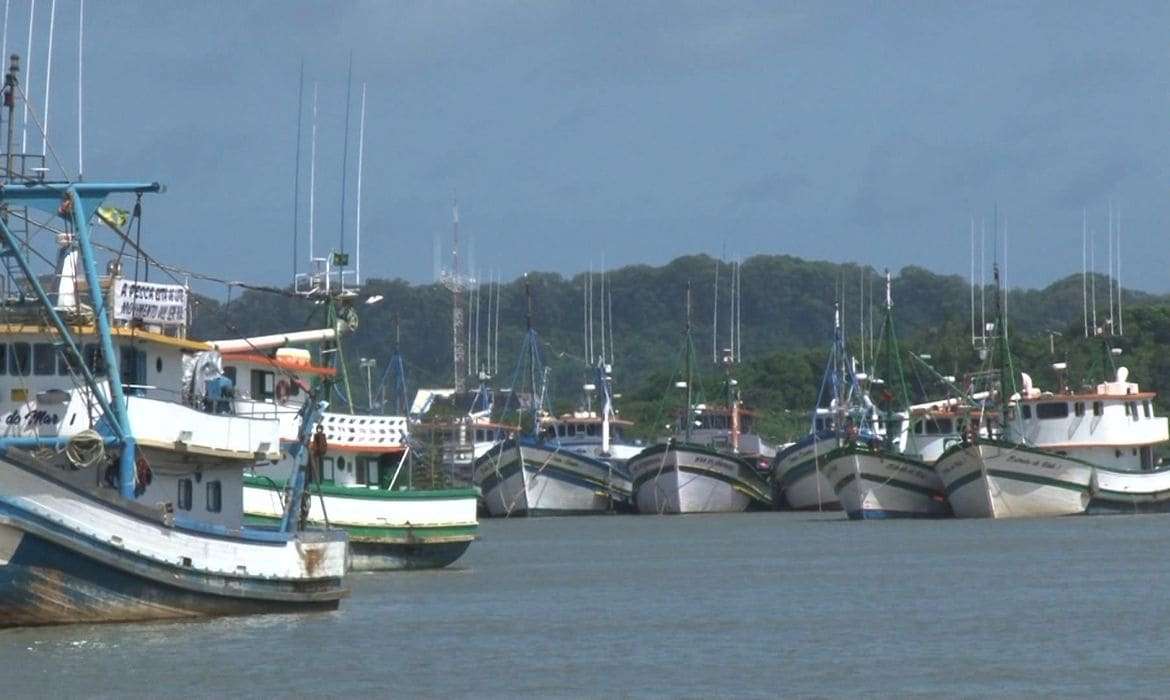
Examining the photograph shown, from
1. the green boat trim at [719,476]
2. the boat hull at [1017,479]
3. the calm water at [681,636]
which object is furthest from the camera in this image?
the green boat trim at [719,476]

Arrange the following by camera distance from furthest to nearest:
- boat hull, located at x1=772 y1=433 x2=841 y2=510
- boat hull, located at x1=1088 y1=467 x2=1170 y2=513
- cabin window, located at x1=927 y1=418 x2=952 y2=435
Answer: boat hull, located at x1=772 y1=433 x2=841 y2=510
cabin window, located at x1=927 y1=418 x2=952 y2=435
boat hull, located at x1=1088 y1=467 x2=1170 y2=513

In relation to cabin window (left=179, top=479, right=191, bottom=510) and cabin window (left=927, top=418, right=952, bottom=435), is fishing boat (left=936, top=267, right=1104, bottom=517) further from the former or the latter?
cabin window (left=179, top=479, right=191, bottom=510)

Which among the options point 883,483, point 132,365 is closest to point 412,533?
point 132,365

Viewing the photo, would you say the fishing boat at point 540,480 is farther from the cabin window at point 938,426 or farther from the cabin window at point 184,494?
the cabin window at point 184,494

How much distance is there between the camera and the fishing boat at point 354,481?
38781mm

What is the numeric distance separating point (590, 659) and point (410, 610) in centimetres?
683

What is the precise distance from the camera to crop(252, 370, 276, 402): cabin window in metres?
39.2

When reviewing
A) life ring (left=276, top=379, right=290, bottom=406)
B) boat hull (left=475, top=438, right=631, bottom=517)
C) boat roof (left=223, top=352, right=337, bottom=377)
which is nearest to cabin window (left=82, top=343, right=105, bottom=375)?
boat roof (left=223, top=352, right=337, bottom=377)

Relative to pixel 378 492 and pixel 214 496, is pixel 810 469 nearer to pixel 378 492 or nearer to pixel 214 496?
pixel 378 492

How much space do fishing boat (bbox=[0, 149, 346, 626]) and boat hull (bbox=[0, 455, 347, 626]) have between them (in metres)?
0.02

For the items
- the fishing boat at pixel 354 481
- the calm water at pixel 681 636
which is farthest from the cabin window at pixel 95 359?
the fishing boat at pixel 354 481

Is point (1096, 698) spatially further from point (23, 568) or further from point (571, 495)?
point (571, 495)

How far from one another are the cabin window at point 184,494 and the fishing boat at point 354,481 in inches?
165

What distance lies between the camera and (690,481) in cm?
8544
